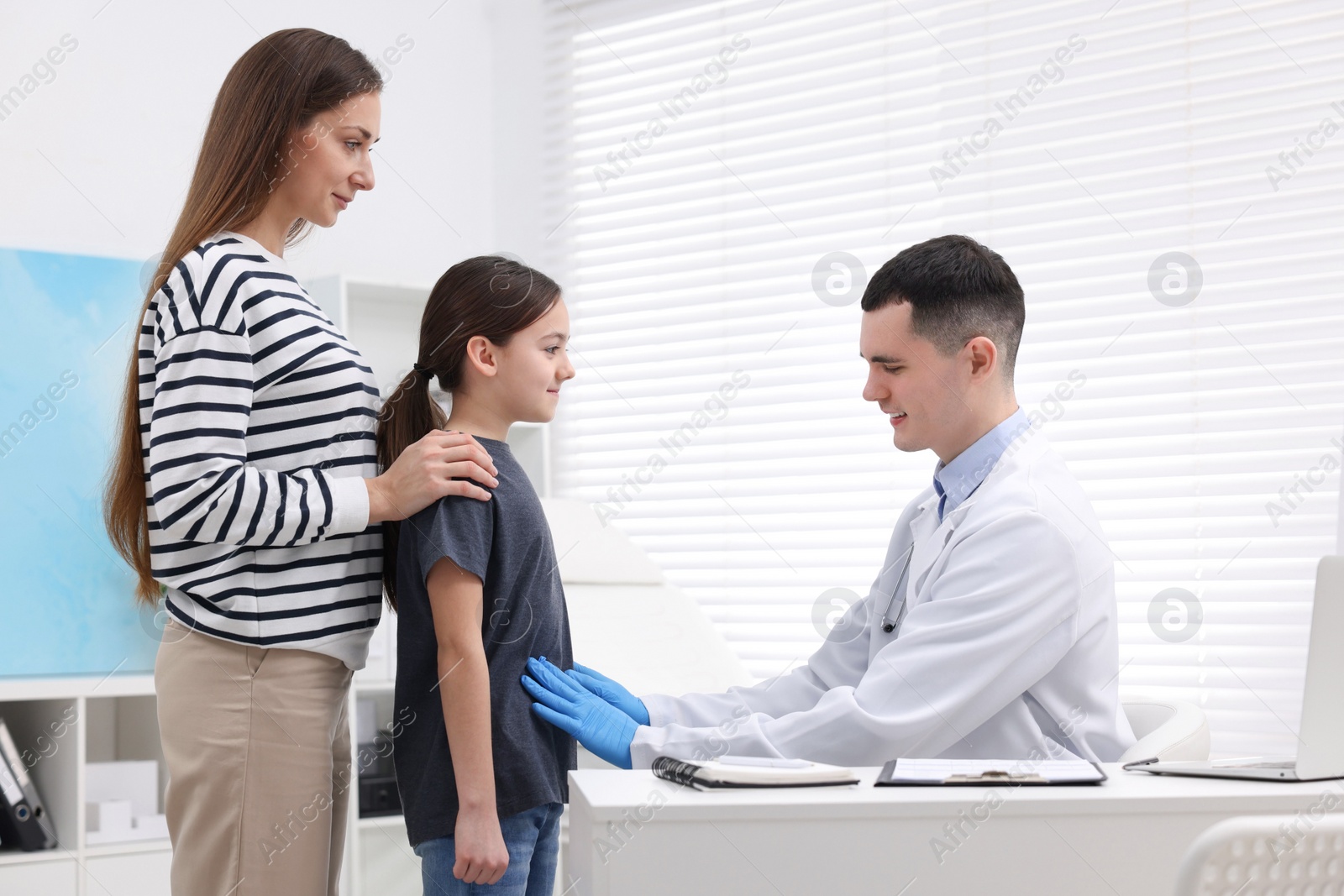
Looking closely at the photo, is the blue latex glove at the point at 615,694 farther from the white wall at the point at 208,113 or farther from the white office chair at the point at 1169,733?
the white wall at the point at 208,113

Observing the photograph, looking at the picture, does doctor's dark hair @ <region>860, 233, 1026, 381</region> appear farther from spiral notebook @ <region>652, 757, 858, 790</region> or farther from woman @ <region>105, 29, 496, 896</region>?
spiral notebook @ <region>652, 757, 858, 790</region>

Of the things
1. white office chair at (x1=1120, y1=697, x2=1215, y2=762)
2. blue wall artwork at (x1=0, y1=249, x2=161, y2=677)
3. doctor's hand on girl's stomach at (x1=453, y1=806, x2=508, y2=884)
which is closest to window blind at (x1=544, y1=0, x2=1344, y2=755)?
white office chair at (x1=1120, y1=697, x2=1215, y2=762)

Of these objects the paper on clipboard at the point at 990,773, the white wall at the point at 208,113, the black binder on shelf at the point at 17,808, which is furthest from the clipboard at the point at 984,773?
the white wall at the point at 208,113

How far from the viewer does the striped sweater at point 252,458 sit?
42.6 inches

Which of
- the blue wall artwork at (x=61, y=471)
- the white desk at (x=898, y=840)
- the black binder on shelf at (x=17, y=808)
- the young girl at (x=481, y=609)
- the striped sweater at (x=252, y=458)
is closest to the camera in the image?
the white desk at (x=898, y=840)

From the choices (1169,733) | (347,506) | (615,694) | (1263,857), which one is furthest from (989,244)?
(1263,857)

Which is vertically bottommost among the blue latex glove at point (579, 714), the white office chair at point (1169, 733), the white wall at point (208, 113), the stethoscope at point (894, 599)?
the white office chair at point (1169, 733)

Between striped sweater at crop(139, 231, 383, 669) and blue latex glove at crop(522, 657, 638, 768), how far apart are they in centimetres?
21

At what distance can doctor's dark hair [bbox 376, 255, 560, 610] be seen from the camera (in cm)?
132

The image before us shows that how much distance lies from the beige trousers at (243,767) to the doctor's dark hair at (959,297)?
0.94 m

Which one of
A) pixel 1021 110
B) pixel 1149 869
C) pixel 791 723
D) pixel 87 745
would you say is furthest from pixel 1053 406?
pixel 87 745

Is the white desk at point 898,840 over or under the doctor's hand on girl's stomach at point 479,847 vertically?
over

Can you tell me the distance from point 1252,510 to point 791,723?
1613 millimetres

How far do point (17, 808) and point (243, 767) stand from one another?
1351 millimetres
